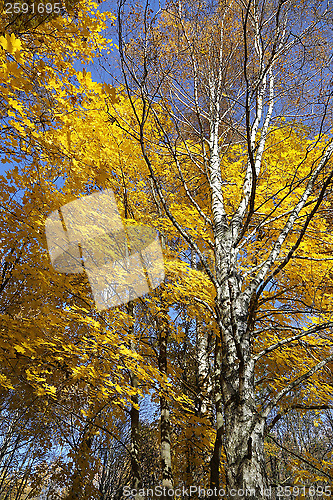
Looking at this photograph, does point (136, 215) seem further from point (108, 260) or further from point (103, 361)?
point (103, 361)

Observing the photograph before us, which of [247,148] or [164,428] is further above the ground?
[247,148]

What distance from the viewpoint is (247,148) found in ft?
12.2

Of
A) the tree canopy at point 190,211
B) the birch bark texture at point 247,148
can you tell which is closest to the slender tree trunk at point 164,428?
the tree canopy at point 190,211

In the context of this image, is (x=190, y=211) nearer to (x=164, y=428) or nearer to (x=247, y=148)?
(x=247, y=148)

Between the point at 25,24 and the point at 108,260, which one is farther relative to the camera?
the point at 108,260

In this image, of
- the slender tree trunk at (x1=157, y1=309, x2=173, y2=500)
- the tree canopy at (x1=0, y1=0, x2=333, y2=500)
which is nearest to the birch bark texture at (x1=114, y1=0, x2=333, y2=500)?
the tree canopy at (x1=0, y1=0, x2=333, y2=500)

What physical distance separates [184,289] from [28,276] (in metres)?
2.32

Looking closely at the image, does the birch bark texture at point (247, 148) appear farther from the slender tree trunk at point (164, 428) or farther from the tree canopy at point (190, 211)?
the slender tree trunk at point (164, 428)

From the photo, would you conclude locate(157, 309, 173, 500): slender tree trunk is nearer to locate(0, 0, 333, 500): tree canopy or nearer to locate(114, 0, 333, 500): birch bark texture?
locate(0, 0, 333, 500): tree canopy

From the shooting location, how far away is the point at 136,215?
624cm

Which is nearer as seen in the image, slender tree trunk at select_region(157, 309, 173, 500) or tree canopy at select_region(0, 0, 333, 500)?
tree canopy at select_region(0, 0, 333, 500)

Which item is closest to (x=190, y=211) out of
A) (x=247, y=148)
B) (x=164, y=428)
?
(x=247, y=148)

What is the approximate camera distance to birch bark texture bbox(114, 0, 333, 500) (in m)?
1.57

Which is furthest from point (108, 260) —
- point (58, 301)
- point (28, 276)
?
point (28, 276)
